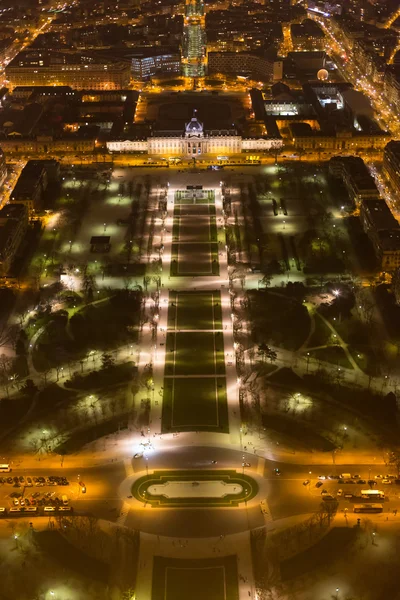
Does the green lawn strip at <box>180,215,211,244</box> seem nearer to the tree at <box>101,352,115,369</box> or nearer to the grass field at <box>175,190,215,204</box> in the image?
the grass field at <box>175,190,215,204</box>

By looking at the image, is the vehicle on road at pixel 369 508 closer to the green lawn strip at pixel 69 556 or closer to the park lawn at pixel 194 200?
the green lawn strip at pixel 69 556

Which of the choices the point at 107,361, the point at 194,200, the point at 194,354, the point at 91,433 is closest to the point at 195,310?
the point at 194,354

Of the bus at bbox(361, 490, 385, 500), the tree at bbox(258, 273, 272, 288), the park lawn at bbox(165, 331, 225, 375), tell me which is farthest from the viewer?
the tree at bbox(258, 273, 272, 288)

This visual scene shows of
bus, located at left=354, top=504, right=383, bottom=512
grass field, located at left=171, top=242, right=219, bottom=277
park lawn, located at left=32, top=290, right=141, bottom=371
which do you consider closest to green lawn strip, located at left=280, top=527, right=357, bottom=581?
bus, located at left=354, top=504, right=383, bottom=512

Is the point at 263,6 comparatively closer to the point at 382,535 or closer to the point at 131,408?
the point at 131,408

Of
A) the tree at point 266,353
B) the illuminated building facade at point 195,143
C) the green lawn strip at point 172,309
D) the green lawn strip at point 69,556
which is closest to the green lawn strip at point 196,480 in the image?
the green lawn strip at point 69,556

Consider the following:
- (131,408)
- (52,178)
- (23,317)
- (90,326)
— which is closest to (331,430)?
(131,408)
